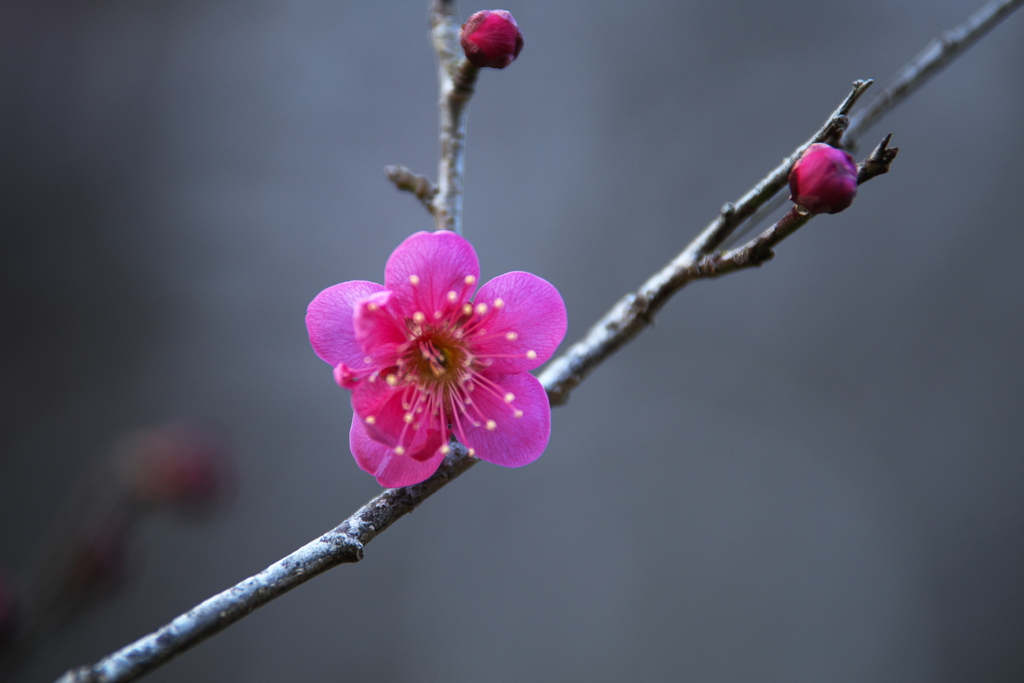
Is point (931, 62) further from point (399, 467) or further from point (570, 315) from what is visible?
point (570, 315)

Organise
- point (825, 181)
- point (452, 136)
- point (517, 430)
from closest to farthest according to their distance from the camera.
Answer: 1. point (825, 181)
2. point (517, 430)
3. point (452, 136)

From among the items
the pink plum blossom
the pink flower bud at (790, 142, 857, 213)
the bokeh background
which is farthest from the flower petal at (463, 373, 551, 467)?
the bokeh background

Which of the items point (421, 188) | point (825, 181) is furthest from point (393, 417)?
point (825, 181)

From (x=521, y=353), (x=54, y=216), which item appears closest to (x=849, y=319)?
(x=521, y=353)

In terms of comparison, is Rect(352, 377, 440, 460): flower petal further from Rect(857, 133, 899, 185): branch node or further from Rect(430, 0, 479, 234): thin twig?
Rect(857, 133, 899, 185): branch node

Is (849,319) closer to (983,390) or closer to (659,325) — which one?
(983,390)

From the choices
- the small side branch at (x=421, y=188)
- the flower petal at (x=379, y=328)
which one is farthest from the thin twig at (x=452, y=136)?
the flower petal at (x=379, y=328)
